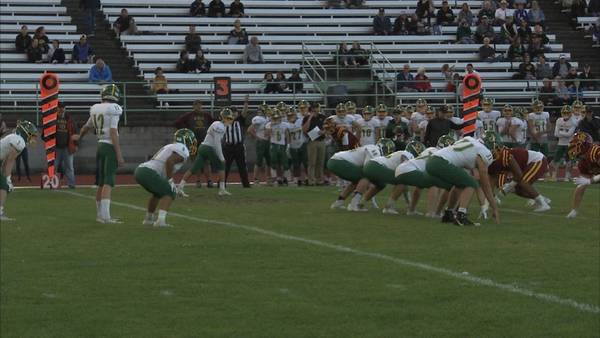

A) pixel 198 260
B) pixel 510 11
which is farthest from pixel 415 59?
pixel 198 260

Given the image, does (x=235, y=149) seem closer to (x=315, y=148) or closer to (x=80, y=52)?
(x=315, y=148)

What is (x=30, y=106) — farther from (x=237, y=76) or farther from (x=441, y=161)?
(x=441, y=161)

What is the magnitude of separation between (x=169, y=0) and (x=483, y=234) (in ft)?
67.6

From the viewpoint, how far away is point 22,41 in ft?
98.4

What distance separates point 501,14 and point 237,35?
7.20 metres

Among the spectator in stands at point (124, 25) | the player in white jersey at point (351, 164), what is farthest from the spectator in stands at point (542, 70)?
the player in white jersey at point (351, 164)

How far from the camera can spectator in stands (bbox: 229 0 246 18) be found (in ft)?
109

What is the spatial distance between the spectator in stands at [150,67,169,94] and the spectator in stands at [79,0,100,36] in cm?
312

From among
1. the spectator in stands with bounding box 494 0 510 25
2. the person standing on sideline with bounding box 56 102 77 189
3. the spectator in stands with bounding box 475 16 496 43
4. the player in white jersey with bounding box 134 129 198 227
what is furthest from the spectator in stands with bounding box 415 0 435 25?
the player in white jersey with bounding box 134 129 198 227

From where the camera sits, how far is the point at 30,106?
27.8 meters

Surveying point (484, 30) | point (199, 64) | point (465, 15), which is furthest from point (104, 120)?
point (465, 15)

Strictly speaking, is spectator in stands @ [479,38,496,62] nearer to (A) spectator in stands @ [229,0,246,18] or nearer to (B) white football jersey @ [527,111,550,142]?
(A) spectator in stands @ [229,0,246,18]

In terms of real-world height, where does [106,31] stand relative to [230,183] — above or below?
above

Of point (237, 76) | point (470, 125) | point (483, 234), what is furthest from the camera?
point (237, 76)
